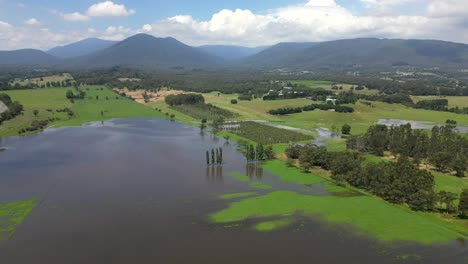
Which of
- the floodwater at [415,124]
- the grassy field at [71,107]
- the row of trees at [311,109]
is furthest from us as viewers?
the row of trees at [311,109]

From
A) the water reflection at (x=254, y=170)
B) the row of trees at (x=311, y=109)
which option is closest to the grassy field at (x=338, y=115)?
the row of trees at (x=311, y=109)

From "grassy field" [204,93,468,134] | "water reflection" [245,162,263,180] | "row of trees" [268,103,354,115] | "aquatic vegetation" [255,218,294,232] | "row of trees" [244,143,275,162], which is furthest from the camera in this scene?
"row of trees" [268,103,354,115]

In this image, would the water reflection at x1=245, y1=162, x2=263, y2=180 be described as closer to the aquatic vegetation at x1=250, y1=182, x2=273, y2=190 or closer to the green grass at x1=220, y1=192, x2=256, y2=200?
the aquatic vegetation at x1=250, y1=182, x2=273, y2=190

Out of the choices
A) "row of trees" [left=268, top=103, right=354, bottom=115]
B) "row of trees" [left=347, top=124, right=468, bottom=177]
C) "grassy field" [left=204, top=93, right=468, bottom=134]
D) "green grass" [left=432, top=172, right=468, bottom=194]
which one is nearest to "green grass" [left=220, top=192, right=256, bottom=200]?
"green grass" [left=432, top=172, right=468, bottom=194]

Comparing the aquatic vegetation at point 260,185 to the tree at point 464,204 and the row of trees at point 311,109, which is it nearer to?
the tree at point 464,204

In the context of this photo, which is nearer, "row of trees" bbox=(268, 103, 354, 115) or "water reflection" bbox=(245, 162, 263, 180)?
"water reflection" bbox=(245, 162, 263, 180)

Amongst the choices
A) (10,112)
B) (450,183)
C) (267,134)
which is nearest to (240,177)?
(450,183)

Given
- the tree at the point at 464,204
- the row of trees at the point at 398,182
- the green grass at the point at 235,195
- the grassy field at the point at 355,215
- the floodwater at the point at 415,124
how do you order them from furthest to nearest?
1. the floodwater at the point at 415,124
2. the green grass at the point at 235,195
3. the row of trees at the point at 398,182
4. the tree at the point at 464,204
5. the grassy field at the point at 355,215

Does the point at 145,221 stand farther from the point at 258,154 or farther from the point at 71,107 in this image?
the point at 71,107
